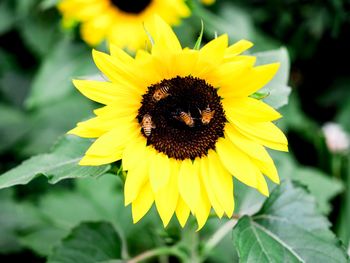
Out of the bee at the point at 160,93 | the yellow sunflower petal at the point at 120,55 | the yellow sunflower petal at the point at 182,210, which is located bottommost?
the yellow sunflower petal at the point at 182,210

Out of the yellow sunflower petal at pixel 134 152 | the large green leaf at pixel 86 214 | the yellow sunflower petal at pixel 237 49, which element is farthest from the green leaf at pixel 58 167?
the large green leaf at pixel 86 214

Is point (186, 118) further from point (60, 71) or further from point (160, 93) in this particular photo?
point (60, 71)

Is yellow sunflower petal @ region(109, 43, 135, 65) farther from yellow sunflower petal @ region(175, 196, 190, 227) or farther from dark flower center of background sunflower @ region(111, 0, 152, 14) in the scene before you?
dark flower center of background sunflower @ region(111, 0, 152, 14)

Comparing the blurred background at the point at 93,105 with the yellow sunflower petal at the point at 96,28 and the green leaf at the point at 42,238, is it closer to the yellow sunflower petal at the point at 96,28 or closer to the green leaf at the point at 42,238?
the green leaf at the point at 42,238

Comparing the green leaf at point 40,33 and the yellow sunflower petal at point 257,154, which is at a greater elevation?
the yellow sunflower petal at point 257,154

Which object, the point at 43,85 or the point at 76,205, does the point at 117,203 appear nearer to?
the point at 76,205

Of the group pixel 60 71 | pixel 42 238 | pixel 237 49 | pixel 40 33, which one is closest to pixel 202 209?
pixel 237 49
